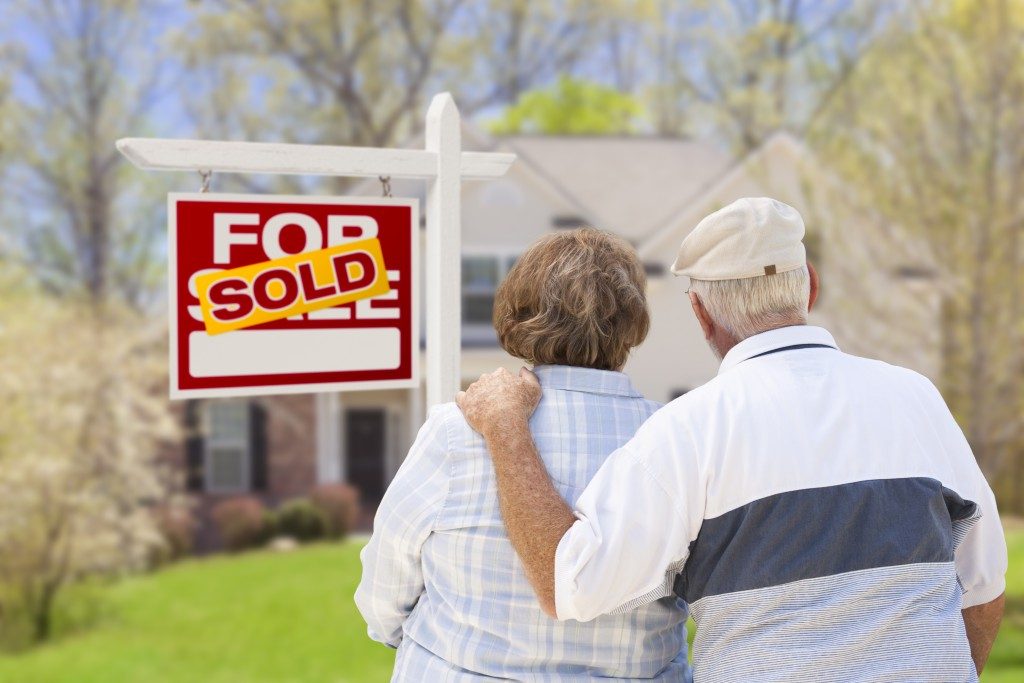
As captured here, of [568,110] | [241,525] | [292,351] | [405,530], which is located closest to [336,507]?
[241,525]

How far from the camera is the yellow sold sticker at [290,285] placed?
8.63 feet

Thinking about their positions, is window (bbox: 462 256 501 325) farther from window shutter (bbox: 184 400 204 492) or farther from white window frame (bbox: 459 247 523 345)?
window shutter (bbox: 184 400 204 492)

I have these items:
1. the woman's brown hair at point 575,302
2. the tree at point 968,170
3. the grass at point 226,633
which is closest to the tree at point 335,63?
the grass at point 226,633

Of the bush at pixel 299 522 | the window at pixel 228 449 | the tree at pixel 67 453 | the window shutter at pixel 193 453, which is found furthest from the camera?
the window at pixel 228 449

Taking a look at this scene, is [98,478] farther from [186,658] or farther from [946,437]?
[946,437]

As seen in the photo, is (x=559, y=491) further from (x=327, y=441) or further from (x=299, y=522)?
(x=327, y=441)

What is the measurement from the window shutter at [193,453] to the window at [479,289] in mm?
4869

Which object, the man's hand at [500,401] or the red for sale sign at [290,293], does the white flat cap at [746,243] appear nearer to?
the man's hand at [500,401]

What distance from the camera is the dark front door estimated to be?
19.6 m

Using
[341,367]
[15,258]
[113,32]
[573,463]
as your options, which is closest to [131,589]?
[15,258]

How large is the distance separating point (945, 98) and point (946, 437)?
973cm

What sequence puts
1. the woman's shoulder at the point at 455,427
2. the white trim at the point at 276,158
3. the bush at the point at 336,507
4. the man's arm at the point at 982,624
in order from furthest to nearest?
the bush at the point at 336,507 < the white trim at the point at 276,158 < the man's arm at the point at 982,624 < the woman's shoulder at the point at 455,427

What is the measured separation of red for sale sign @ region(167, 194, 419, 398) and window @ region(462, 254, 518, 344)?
48.6 feet

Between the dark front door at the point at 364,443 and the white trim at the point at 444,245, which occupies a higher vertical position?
the white trim at the point at 444,245
